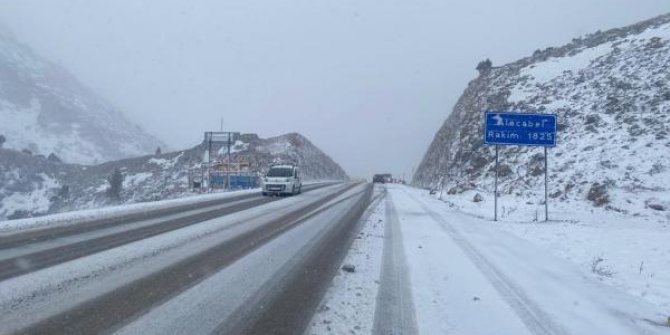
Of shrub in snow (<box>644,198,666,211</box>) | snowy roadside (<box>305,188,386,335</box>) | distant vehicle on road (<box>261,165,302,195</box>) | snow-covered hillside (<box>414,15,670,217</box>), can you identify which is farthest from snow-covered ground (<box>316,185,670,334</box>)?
distant vehicle on road (<box>261,165,302,195</box>)

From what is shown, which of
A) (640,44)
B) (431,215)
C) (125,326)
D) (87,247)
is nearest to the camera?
(125,326)

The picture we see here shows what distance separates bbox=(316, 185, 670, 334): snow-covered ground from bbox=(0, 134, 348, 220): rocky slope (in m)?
62.7

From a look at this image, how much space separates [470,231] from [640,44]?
3589cm

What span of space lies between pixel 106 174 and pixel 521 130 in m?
93.1

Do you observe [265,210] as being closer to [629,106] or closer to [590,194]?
[590,194]

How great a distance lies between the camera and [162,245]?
1162 cm

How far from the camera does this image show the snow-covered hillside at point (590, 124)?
2512cm

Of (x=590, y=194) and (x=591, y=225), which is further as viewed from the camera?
(x=590, y=194)

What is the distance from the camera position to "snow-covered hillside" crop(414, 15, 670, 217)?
25117mm

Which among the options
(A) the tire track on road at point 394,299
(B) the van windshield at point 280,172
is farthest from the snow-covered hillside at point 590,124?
(A) the tire track on road at point 394,299

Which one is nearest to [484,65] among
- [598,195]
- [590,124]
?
[590,124]

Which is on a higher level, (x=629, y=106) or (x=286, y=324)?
(x=629, y=106)

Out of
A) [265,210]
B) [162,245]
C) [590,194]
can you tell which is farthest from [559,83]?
[162,245]

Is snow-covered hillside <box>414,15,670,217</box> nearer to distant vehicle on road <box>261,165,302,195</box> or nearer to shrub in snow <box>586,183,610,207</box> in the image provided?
shrub in snow <box>586,183,610,207</box>
